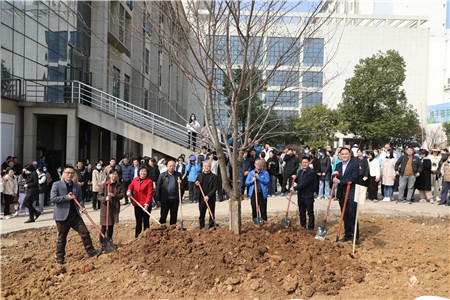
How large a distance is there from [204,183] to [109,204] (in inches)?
87.5

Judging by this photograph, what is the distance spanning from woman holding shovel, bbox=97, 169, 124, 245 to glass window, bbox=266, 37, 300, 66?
416 cm

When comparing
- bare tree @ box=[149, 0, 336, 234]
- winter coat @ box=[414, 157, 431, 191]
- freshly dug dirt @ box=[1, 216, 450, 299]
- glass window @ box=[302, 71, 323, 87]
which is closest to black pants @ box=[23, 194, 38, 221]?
freshly dug dirt @ box=[1, 216, 450, 299]

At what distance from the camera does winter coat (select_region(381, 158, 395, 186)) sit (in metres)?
13.4

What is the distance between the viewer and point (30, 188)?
11438mm

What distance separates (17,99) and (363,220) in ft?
45.7

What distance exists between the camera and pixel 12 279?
6656mm

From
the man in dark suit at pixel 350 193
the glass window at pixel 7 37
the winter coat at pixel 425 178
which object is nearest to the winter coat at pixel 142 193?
the man in dark suit at pixel 350 193

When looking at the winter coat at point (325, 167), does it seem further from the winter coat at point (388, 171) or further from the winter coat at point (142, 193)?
the winter coat at point (142, 193)

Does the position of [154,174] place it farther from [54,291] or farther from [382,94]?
[382,94]

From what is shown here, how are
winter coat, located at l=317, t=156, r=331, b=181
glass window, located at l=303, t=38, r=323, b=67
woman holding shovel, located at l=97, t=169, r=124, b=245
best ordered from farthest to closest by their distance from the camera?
winter coat, located at l=317, t=156, r=331, b=181 < woman holding shovel, located at l=97, t=169, r=124, b=245 < glass window, located at l=303, t=38, r=323, b=67

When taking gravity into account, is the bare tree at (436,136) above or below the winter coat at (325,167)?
above

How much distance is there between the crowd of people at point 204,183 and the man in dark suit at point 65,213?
0.02 metres

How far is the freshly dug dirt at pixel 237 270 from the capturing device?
5.63 meters

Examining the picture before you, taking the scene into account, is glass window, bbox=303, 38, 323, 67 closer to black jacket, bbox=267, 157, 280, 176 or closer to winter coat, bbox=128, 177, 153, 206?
winter coat, bbox=128, 177, 153, 206
